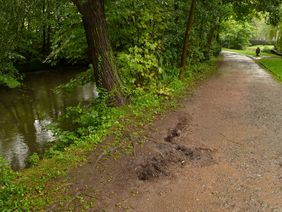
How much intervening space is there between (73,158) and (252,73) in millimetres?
14266

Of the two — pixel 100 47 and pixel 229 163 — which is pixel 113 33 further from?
pixel 229 163

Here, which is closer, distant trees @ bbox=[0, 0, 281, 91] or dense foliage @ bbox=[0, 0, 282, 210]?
dense foliage @ bbox=[0, 0, 282, 210]

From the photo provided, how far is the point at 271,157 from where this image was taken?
650cm

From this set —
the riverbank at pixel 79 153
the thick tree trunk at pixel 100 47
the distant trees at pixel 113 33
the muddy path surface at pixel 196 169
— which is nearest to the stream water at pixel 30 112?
the riverbank at pixel 79 153

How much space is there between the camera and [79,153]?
6.30 meters

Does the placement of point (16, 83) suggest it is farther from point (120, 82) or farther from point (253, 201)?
point (253, 201)

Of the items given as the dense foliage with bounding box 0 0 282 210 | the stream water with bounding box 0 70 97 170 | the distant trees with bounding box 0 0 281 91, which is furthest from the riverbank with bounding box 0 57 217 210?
the stream water with bounding box 0 70 97 170

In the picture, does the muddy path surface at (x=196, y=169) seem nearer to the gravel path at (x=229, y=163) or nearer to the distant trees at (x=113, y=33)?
the gravel path at (x=229, y=163)

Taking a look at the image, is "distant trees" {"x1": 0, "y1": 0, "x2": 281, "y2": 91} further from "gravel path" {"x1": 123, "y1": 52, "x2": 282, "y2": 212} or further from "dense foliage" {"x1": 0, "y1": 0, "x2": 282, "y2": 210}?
"gravel path" {"x1": 123, "y1": 52, "x2": 282, "y2": 212}

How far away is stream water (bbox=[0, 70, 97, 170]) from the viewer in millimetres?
9484

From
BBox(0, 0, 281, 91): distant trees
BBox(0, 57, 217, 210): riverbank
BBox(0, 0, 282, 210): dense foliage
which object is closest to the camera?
BBox(0, 57, 217, 210): riverbank

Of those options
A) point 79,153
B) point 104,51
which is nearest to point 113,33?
point 104,51

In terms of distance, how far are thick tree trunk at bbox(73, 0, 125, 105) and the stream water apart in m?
2.58

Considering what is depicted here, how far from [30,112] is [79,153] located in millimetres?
8257
